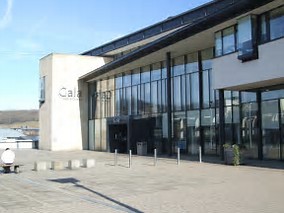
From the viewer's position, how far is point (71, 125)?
45969 mm

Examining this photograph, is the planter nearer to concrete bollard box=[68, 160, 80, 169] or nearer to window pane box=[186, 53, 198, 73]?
concrete bollard box=[68, 160, 80, 169]

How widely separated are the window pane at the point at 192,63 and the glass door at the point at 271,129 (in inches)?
307

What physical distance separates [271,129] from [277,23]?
21.3 ft

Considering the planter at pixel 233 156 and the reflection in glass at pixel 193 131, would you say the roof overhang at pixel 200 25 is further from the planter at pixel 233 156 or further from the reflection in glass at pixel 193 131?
the planter at pixel 233 156

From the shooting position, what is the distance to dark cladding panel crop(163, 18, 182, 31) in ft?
122

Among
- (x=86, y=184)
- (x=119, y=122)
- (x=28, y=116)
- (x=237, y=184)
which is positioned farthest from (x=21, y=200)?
(x=28, y=116)

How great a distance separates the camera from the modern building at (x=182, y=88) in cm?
2189

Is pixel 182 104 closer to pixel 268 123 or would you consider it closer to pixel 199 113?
pixel 199 113

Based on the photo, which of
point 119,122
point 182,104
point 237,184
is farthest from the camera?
point 119,122

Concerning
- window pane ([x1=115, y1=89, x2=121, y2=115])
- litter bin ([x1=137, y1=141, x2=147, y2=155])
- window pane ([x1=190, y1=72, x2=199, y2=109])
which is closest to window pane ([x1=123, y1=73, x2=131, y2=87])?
window pane ([x1=115, y1=89, x2=121, y2=115])

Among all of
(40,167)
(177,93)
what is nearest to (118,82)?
(177,93)

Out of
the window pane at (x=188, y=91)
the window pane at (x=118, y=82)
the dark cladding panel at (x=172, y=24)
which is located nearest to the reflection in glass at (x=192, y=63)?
the window pane at (x=188, y=91)

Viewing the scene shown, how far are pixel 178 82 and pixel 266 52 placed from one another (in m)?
13.5

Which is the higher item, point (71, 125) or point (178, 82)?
point (178, 82)
